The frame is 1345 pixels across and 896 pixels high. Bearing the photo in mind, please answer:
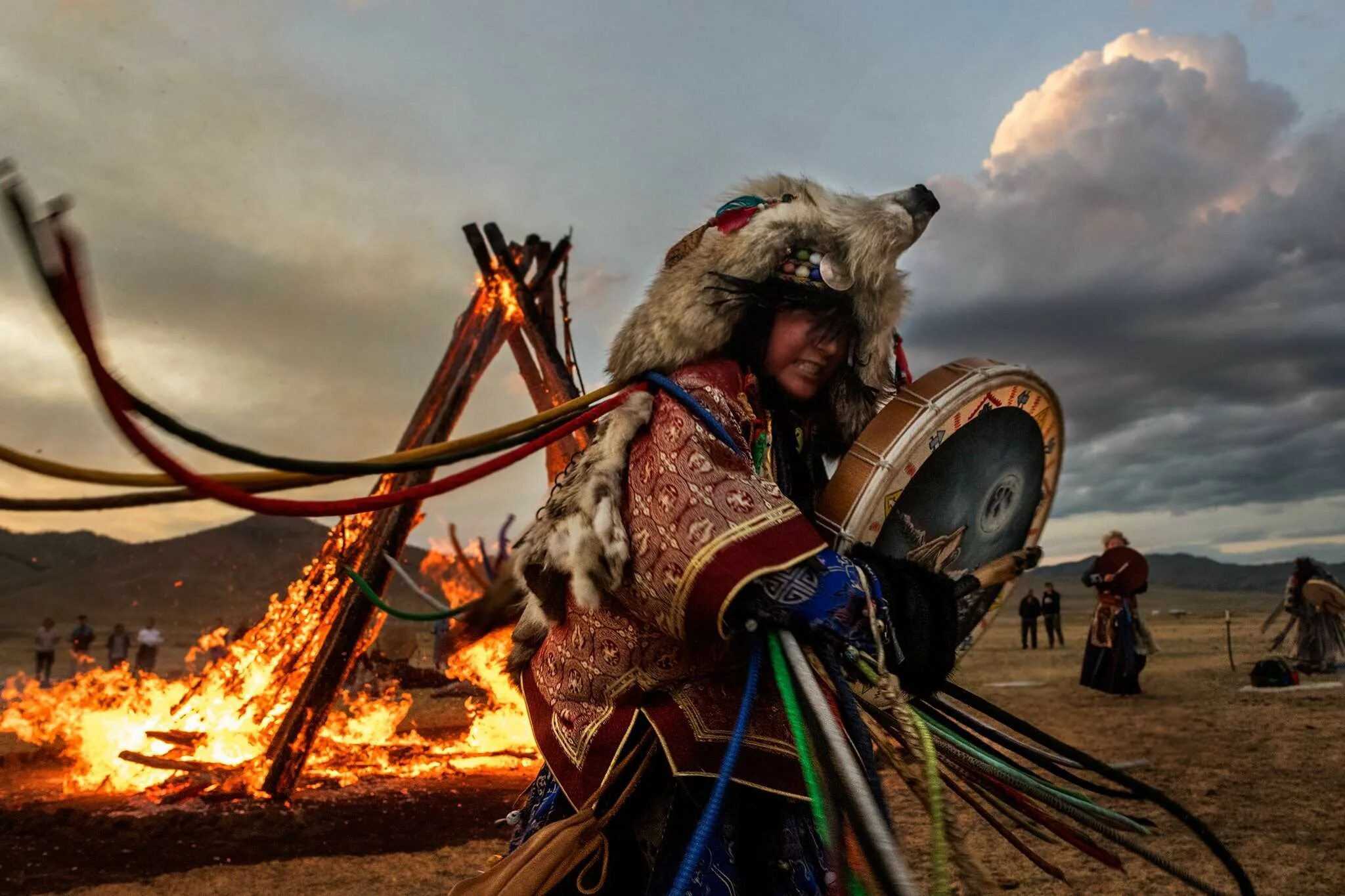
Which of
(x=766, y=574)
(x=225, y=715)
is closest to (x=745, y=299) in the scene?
(x=766, y=574)

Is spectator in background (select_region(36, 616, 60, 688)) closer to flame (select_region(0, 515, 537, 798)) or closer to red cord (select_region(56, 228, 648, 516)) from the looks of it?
flame (select_region(0, 515, 537, 798))

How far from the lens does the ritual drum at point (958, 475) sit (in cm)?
209

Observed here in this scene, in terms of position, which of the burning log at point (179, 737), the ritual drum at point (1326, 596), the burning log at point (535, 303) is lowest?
the burning log at point (179, 737)

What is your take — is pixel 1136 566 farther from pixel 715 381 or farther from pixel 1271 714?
pixel 715 381

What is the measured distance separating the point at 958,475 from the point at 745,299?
780 mm

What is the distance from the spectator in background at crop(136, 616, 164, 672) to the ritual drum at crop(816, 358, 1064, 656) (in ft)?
64.2

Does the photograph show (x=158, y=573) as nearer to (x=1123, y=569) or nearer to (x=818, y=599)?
(x=1123, y=569)

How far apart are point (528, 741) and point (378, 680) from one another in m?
7.87

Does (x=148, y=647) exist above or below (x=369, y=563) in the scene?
below

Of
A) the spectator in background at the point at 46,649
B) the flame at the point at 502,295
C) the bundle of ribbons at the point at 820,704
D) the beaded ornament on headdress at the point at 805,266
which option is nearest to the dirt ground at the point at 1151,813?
the bundle of ribbons at the point at 820,704

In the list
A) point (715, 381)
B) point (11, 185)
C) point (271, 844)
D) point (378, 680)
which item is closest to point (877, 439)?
point (715, 381)

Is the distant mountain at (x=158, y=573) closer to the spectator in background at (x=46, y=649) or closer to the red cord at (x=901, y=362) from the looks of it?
the spectator in background at (x=46, y=649)

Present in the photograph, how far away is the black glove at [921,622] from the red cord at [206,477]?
0.80 meters

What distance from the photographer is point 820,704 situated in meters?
1.51
